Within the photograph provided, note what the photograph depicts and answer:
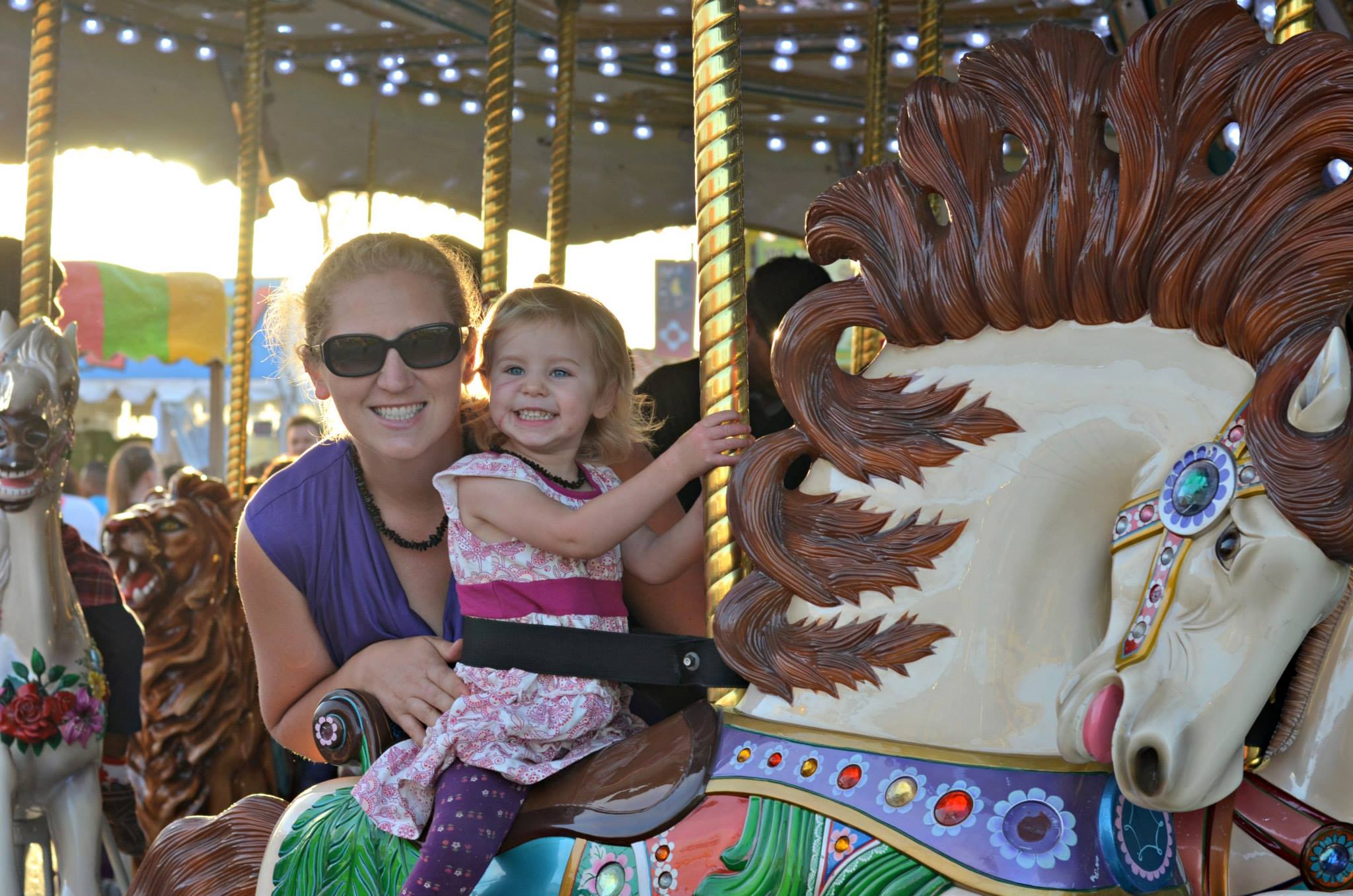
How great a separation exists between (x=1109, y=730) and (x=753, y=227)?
473cm

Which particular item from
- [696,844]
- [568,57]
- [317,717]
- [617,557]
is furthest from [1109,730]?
[568,57]

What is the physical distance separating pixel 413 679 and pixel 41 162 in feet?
6.24

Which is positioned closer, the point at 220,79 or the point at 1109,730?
the point at 1109,730

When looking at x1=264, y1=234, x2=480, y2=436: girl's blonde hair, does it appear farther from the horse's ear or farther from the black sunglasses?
the horse's ear

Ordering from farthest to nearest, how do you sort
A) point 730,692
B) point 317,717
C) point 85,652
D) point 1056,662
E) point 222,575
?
point 222,575
point 85,652
point 317,717
point 730,692
point 1056,662

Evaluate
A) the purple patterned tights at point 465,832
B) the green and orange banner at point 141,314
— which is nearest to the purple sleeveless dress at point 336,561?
the purple patterned tights at point 465,832

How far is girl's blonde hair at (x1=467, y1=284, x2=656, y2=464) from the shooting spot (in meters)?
1.80

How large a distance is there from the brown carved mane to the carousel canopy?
3.19m

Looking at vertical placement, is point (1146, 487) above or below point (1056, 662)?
above

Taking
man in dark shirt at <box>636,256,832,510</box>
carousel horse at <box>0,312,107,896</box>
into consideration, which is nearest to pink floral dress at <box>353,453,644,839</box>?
man in dark shirt at <box>636,256,832,510</box>

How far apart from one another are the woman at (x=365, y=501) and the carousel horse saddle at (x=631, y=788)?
417mm

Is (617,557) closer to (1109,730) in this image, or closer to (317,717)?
(317,717)

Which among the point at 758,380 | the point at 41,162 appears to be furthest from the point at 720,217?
the point at 41,162

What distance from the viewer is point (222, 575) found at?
11.9ft
